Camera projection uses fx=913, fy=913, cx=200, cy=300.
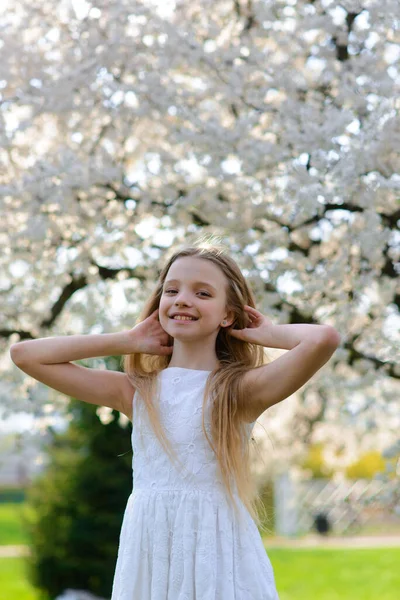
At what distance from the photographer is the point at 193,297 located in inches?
108

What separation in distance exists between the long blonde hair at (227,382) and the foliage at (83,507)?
4.70 metres

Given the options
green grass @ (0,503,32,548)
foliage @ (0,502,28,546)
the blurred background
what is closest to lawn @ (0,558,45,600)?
foliage @ (0,502,28,546)

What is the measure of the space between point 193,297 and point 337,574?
1095cm

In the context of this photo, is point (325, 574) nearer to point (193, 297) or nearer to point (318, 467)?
point (193, 297)

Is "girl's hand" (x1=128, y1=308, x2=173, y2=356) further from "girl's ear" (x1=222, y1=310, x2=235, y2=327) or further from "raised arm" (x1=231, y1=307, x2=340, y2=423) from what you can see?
"raised arm" (x1=231, y1=307, x2=340, y2=423)

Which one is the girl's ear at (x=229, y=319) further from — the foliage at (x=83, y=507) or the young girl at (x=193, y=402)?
the foliage at (x=83, y=507)

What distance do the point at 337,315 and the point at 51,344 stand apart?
2409 millimetres

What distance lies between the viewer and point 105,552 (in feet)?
24.9

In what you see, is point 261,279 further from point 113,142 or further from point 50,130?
point 50,130

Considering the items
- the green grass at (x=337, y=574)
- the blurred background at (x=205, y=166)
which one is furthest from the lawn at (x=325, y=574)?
the blurred background at (x=205, y=166)

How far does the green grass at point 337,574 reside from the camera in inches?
435

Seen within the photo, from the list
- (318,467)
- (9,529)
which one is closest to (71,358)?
(9,529)

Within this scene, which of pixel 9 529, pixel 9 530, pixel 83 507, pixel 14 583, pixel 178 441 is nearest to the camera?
pixel 178 441

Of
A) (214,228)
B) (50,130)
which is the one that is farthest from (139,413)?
(50,130)
